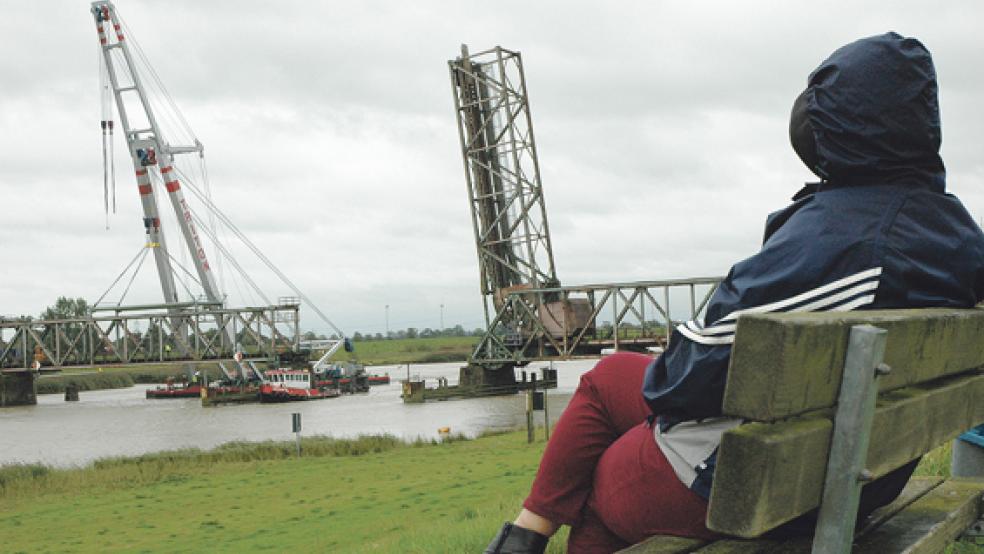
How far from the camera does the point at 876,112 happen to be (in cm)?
166

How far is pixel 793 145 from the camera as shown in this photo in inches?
73.3

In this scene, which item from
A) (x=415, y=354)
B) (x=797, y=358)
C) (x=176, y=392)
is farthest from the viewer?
(x=415, y=354)

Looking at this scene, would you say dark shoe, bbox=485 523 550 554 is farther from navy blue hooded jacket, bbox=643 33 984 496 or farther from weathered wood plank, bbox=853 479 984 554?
weathered wood plank, bbox=853 479 984 554

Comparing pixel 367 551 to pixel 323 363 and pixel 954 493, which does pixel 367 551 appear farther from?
pixel 323 363

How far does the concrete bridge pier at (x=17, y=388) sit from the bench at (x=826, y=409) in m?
53.5

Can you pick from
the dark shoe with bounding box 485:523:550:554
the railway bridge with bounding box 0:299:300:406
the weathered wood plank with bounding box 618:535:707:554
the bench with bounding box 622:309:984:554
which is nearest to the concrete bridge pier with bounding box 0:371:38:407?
the railway bridge with bounding box 0:299:300:406

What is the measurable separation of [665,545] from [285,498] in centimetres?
1113

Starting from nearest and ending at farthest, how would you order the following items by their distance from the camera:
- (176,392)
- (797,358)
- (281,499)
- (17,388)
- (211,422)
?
(797,358)
(281,499)
(211,422)
(17,388)
(176,392)

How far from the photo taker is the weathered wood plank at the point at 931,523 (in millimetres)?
1893

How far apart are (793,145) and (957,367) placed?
518mm

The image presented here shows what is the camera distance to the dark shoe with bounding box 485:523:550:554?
6.76 feet

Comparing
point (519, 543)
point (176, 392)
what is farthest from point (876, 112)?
point (176, 392)

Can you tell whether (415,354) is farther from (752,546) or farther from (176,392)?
(752,546)

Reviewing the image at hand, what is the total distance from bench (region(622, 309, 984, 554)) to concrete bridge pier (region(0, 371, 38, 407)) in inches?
2107
